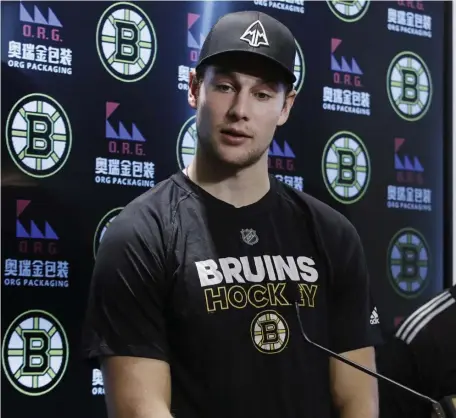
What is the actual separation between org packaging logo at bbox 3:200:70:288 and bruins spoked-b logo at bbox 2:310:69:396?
0.06 m

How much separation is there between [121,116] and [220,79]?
1.35 ft

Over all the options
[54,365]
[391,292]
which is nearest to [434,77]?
[391,292]

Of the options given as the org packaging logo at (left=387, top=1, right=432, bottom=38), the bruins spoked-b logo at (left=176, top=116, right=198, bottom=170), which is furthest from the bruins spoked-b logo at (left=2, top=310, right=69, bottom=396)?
the org packaging logo at (left=387, top=1, right=432, bottom=38)

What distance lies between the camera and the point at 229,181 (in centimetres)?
141

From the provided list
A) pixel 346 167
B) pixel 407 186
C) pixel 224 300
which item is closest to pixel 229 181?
pixel 224 300

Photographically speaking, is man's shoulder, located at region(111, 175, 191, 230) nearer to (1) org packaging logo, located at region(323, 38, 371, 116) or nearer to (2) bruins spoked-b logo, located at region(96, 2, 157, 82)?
(2) bruins spoked-b logo, located at region(96, 2, 157, 82)

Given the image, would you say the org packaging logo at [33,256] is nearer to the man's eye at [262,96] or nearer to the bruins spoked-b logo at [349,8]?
the man's eye at [262,96]

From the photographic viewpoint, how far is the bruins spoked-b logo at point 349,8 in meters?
2.02

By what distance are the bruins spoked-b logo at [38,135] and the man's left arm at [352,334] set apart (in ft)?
1.96

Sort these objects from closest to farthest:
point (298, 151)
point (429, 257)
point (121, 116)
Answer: point (121, 116)
point (298, 151)
point (429, 257)

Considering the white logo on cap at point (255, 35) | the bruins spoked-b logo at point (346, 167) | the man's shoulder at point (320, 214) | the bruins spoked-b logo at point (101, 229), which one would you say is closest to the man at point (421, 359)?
the man's shoulder at point (320, 214)

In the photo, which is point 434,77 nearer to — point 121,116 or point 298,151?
point 298,151

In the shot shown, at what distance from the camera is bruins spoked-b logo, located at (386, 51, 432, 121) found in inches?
82.5

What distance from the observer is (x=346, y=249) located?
147 cm
